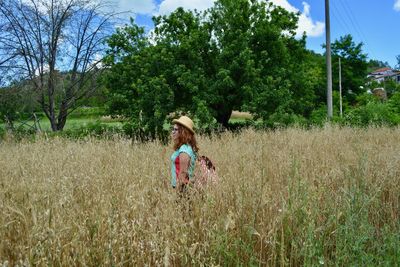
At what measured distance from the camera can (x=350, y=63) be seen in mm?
40125

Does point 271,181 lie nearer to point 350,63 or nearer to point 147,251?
point 147,251

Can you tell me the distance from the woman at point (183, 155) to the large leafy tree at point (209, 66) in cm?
776

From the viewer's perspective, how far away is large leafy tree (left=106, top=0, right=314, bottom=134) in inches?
499

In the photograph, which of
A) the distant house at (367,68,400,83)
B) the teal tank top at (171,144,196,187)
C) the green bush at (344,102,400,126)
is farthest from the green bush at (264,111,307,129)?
the distant house at (367,68,400,83)

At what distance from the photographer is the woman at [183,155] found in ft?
11.8

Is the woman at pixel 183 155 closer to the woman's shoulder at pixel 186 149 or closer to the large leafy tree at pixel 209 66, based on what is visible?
the woman's shoulder at pixel 186 149

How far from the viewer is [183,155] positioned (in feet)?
12.1

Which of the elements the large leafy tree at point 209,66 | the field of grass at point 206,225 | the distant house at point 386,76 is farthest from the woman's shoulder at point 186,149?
the distant house at point 386,76

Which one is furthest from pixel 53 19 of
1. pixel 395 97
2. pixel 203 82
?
pixel 395 97

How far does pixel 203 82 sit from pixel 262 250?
10.6m

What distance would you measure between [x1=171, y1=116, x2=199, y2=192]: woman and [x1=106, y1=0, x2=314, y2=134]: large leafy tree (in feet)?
25.4

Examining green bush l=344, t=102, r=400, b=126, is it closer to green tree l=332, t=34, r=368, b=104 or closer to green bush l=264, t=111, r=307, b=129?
green bush l=264, t=111, r=307, b=129

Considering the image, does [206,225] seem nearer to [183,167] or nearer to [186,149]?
[183,167]

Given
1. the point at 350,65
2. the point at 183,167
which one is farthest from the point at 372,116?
the point at 350,65
